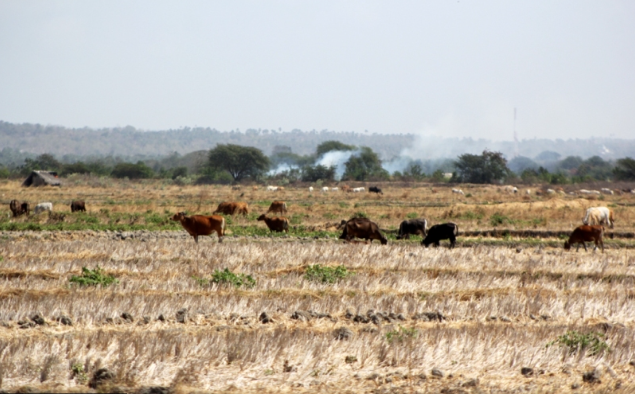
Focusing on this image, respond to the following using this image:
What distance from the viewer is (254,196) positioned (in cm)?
4812

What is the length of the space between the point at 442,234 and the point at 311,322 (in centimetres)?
1178

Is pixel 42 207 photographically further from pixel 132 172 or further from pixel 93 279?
pixel 132 172

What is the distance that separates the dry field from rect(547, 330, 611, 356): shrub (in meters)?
0.05

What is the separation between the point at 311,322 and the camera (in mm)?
10070

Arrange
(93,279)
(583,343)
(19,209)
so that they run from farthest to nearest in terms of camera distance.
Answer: (19,209) < (93,279) < (583,343)

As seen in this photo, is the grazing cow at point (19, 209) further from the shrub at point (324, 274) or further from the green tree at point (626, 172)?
the green tree at point (626, 172)

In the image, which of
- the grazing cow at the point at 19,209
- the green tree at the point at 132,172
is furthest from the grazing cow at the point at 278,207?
→ the green tree at the point at 132,172

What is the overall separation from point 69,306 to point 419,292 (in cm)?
613

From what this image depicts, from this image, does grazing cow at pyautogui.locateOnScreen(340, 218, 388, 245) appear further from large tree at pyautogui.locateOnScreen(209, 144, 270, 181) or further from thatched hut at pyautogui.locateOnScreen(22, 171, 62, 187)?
large tree at pyautogui.locateOnScreen(209, 144, 270, 181)

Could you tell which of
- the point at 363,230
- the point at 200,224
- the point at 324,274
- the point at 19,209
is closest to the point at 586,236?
the point at 363,230

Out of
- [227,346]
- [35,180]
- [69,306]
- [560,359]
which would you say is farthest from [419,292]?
[35,180]

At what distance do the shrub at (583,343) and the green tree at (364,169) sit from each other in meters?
69.3

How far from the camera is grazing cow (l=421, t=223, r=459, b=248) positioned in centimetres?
2102

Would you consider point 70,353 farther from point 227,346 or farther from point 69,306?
point 69,306
